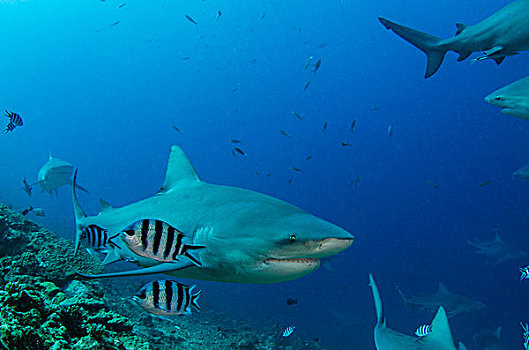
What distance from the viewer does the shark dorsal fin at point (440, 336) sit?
3.32 m

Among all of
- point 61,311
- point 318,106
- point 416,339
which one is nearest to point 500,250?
point 416,339

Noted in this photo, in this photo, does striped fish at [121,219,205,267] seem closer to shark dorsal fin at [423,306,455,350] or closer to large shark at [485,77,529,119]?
shark dorsal fin at [423,306,455,350]

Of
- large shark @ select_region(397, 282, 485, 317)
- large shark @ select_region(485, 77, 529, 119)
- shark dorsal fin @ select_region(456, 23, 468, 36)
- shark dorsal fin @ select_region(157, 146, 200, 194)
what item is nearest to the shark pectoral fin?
shark dorsal fin @ select_region(157, 146, 200, 194)

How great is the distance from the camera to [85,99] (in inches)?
5281

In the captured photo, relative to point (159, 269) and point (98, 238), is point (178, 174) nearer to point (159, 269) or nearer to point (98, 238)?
point (98, 238)

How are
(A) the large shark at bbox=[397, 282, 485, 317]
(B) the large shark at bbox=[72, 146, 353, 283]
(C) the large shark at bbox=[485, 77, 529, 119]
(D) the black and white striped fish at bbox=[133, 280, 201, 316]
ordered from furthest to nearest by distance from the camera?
(A) the large shark at bbox=[397, 282, 485, 317] → (C) the large shark at bbox=[485, 77, 529, 119] → (D) the black and white striped fish at bbox=[133, 280, 201, 316] → (B) the large shark at bbox=[72, 146, 353, 283]

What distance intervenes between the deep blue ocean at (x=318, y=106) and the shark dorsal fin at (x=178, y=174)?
42649mm

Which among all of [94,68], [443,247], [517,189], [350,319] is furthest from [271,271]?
[94,68]

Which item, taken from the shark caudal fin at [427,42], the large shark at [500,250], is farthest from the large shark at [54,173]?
the large shark at [500,250]

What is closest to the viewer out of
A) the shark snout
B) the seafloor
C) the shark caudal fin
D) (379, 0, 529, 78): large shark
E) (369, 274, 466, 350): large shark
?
the seafloor

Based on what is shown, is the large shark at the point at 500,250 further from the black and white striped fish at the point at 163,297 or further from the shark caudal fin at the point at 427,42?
the black and white striped fish at the point at 163,297

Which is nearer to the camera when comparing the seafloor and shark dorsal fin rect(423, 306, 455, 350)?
the seafloor

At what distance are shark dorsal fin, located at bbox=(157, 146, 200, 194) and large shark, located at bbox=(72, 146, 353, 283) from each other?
0.63 feet

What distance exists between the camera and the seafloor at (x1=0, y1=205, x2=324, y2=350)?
189 cm
